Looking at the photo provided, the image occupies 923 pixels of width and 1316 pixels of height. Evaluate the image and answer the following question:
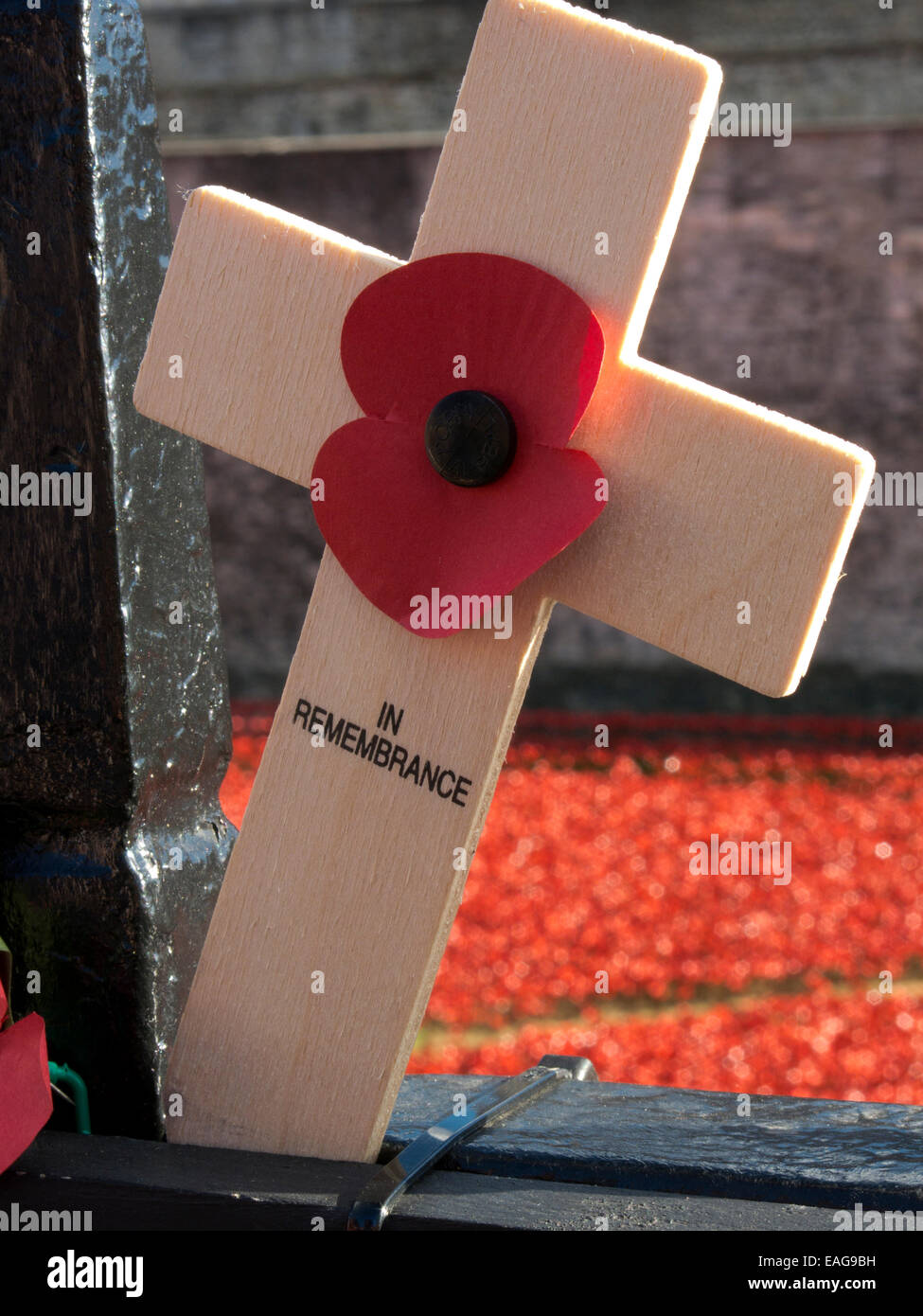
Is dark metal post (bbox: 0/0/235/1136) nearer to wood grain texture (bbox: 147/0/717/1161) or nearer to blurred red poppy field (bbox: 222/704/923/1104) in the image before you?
→ wood grain texture (bbox: 147/0/717/1161)

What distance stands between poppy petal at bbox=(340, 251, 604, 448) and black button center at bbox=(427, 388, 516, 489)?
0.7 inches

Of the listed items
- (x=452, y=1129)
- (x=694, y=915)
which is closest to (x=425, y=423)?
(x=452, y=1129)

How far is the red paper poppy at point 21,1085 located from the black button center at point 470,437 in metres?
0.49

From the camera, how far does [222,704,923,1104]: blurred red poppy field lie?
359 centimetres

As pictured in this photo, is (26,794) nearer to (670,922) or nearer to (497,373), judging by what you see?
(497,373)

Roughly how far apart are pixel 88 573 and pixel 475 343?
0.38m

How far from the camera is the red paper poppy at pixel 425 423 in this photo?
0.85 m

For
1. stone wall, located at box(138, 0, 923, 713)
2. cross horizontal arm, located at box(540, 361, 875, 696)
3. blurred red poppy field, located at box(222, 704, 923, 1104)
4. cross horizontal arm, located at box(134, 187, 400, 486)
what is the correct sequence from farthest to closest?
stone wall, located at box(138, 0, 923, 713), blurred red poppy field, located at box(222, 704, 923, 1104), cross horizontal arm, located at box(134, 187, 400, 486), cross horizontal arm, located at box(540, 361, 875, 696)

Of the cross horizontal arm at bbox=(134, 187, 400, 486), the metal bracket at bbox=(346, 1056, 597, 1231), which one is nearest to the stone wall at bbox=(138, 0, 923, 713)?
the metal bracket at bbox=(346, 1056, 597, 1231)

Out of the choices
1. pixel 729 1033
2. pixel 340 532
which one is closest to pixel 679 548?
pixel 340 532

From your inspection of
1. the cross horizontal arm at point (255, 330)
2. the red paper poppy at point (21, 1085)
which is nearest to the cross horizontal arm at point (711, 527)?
the cross horizontal arm at point (255, 330)

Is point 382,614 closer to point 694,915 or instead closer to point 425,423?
point 425,423

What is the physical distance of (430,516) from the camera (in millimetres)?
899

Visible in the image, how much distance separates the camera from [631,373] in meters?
0.87
